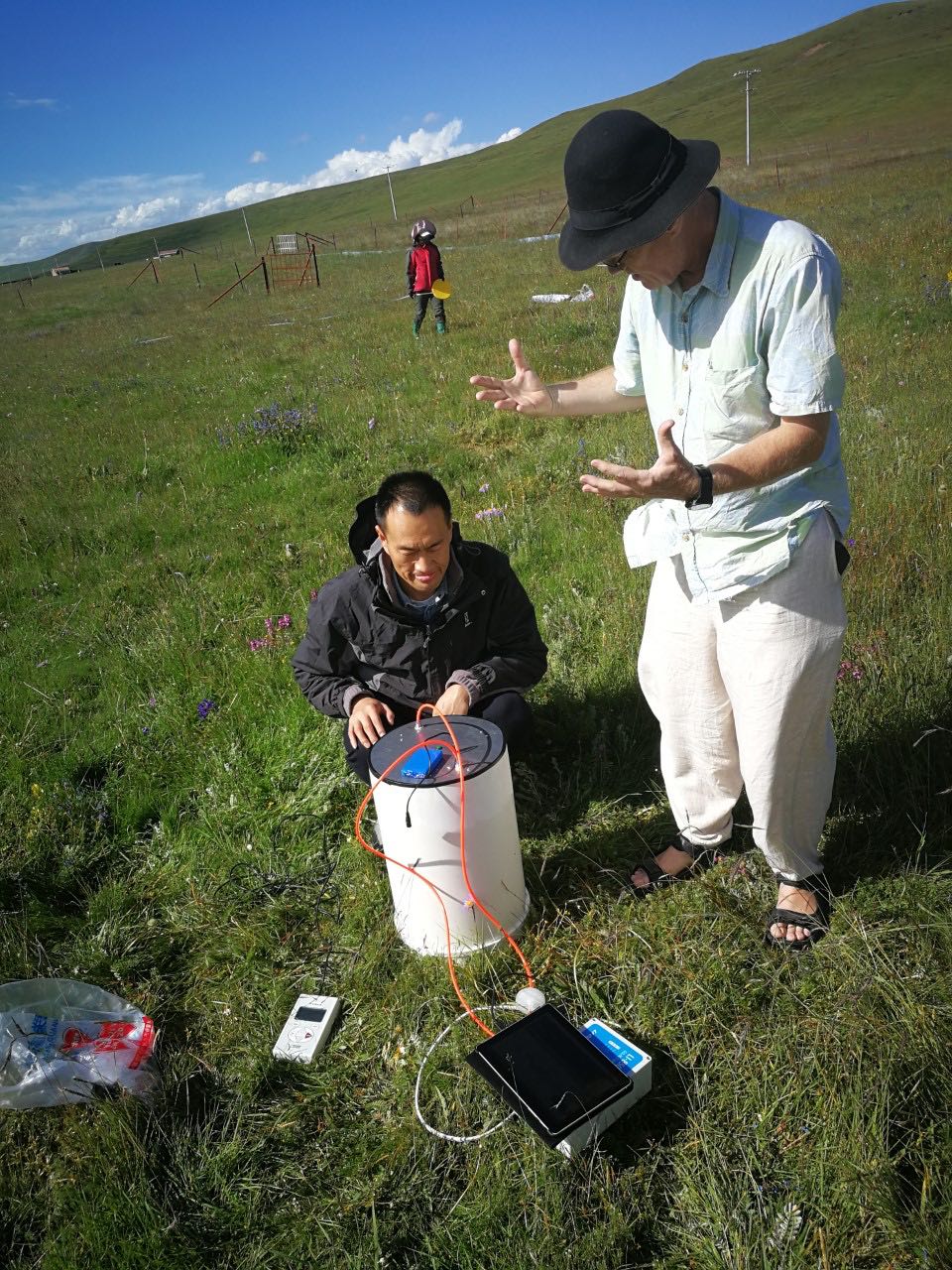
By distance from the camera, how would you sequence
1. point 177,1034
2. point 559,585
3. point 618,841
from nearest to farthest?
point 177,1034
point 618,841
point 559,585

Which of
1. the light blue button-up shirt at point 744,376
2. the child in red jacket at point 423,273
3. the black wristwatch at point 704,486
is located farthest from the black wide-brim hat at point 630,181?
the child in red jacket at point 423,273

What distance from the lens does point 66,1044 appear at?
2719mm

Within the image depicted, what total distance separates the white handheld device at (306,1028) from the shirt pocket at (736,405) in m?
2.26

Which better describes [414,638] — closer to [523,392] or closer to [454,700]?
[454,700]

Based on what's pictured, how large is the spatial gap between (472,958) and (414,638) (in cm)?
131

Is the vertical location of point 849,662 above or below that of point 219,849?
above

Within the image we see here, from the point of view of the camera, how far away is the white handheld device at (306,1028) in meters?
2.77

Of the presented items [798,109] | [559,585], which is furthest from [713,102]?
[559,585]

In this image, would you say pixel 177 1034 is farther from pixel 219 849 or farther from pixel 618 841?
pixel 618 841

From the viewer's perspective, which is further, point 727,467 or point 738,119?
point 738,119

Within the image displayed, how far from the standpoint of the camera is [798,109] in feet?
333

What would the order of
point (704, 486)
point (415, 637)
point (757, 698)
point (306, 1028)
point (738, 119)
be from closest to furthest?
1. point (704, 486)
2. point (757, 698)
3. point (306, 1028)
4. point (415, 637)
5. point (738, 119)

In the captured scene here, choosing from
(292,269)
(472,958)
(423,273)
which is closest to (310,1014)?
(472,958)

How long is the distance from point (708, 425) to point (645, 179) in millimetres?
679
